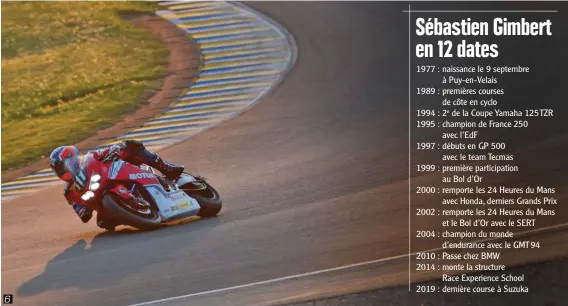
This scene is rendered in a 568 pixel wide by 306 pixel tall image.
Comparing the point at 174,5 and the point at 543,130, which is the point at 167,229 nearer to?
the point at 174,5

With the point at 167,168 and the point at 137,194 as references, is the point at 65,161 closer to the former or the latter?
the point at 137,194

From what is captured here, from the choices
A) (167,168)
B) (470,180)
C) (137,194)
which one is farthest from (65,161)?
(470,180)

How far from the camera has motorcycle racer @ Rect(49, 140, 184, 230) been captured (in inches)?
249

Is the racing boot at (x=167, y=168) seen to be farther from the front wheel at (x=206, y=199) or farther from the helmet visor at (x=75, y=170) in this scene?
the helmet visor at (x=75, y=170)

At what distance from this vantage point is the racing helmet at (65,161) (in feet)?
20.6

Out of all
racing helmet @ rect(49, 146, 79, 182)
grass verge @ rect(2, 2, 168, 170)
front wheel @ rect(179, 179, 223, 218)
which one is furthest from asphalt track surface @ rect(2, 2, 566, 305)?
grass verge @ rect(2, 2, 168, 170)

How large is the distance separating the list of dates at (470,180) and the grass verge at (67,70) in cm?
204

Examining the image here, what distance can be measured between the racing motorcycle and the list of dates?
4.90 feet

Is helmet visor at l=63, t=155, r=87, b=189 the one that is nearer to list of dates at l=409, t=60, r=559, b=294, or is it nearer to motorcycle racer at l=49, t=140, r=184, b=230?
motorcycle racer at l=49, t=140, r=184, b=230

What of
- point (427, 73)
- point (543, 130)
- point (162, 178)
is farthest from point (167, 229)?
point (543, 130)

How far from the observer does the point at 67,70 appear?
22.4 ft

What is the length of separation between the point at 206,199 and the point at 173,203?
244 millimetres

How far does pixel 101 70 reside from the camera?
269 inches

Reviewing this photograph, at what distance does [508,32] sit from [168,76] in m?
2.48
